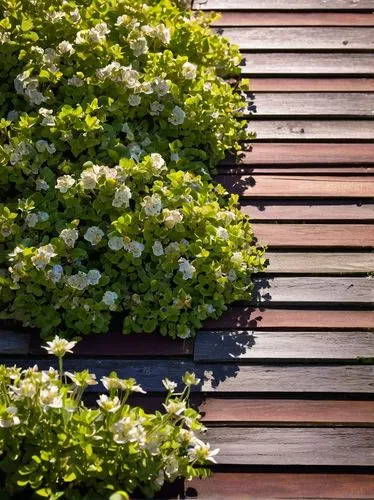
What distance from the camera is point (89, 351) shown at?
280 cm

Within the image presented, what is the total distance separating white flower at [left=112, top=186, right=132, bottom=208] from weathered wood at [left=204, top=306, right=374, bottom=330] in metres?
0.52

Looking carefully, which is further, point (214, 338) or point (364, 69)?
point (364, 69)

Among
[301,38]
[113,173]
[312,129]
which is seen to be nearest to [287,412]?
[113,173]

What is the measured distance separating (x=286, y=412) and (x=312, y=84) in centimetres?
173

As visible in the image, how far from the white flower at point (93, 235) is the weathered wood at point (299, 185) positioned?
2.23ft

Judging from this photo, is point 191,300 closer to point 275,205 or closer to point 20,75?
point 275,205

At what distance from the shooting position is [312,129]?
3.54 m

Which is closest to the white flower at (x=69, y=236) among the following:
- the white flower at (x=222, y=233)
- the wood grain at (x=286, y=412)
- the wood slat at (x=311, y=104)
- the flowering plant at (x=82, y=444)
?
the white flower at (x=222, y=233)

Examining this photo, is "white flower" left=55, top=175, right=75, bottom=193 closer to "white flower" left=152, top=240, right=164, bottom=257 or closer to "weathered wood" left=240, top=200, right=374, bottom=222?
"white flower" left=152, top=240, right=164, bottom=257

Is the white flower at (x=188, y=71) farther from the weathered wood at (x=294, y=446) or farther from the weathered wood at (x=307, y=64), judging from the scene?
the weathered wood at (x=294, y=446)

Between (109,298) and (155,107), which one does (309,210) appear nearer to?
(155,107)

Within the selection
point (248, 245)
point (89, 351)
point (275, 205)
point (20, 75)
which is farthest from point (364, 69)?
point (89, 351)

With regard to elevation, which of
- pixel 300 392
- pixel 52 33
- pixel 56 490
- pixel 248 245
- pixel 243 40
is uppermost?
pixel 243 40

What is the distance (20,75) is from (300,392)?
1626mm
